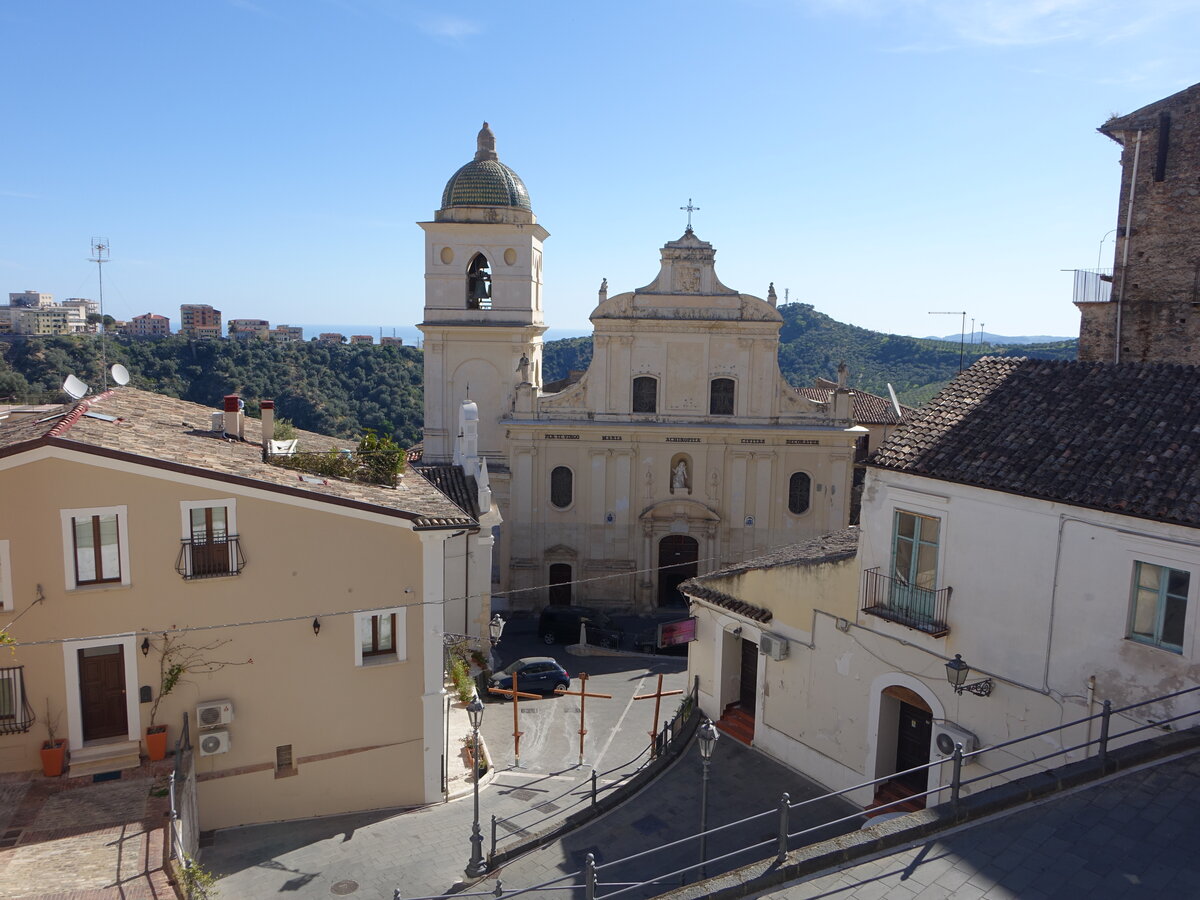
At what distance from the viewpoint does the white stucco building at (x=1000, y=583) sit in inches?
415

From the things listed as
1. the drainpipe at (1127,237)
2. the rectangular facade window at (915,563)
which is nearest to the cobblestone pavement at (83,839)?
the rectangular facade window at (915,563)

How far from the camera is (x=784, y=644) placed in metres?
15.0

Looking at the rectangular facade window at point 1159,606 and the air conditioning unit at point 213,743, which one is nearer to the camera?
the rectangular facade window at point 1159,606

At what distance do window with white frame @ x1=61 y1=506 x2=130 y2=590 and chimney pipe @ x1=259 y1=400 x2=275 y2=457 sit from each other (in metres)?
3.03

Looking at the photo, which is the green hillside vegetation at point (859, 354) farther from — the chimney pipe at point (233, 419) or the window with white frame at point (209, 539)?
the window with white frame at point (209, 539)

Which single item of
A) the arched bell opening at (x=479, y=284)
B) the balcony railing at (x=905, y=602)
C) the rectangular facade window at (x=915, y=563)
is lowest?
the balcony railing at (x=905, y=602)

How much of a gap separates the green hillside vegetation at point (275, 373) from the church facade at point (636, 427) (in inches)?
1144

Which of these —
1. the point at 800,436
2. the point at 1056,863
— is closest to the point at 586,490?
the point at 800,436

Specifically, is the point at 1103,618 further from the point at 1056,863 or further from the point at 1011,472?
the point at 1056,863

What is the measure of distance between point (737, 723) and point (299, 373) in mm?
63928

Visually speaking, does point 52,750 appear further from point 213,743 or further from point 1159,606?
point 1159,606

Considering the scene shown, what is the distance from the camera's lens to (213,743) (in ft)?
46.4

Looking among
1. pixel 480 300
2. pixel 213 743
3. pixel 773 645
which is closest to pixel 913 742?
pixel 773 645

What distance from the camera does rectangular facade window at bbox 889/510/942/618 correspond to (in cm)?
1275
